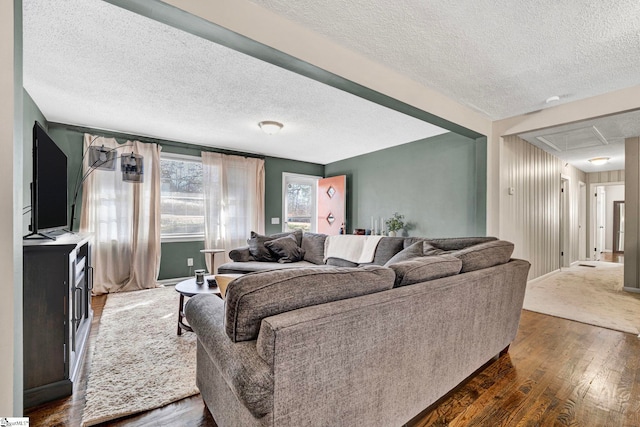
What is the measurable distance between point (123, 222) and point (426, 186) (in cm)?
478

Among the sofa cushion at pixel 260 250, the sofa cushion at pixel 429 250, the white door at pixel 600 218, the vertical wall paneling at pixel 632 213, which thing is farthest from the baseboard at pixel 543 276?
the sofa cushion at pixel 260 250

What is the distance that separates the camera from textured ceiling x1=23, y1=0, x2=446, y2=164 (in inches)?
79.4

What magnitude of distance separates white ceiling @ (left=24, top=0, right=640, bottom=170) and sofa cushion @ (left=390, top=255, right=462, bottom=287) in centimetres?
156

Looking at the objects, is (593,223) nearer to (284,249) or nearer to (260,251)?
(284,249)

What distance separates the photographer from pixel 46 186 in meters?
2.08

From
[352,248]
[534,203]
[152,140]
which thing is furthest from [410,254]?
[152,140]

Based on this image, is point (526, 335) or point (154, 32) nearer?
point (154, 32)

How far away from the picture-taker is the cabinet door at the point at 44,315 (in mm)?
1643

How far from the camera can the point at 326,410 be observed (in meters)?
1.02

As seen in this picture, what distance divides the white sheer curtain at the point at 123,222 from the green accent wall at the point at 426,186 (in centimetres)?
370

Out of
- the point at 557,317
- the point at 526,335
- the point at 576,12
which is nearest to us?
the point at 576,12

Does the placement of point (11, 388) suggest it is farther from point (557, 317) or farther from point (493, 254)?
point (557, 317)

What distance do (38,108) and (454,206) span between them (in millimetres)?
5578

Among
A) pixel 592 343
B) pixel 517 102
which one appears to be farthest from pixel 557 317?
pixel 517 102
